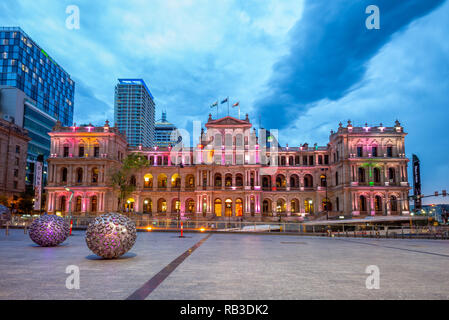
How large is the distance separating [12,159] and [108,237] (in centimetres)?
6972

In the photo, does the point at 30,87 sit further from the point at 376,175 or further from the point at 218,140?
the point at 376,175

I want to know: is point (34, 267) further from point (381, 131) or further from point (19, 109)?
point (19, 109)

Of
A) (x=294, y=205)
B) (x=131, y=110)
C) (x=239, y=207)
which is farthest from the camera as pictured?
(x=131, y=110)

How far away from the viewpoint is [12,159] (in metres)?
66.3

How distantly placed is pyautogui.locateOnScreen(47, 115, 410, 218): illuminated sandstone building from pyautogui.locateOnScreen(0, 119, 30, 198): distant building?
43.2ft

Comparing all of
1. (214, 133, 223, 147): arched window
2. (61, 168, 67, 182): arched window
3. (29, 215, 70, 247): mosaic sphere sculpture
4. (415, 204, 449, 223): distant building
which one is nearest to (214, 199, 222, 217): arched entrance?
(214, 133, 223, 147): arched window

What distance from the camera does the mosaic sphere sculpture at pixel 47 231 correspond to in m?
14.4

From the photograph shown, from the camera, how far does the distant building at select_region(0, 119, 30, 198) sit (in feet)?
209

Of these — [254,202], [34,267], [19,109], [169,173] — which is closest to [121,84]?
[19,109]

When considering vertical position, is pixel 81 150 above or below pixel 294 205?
above

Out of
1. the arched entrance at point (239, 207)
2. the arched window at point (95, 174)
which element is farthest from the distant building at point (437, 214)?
the arched window at point (95, 174)

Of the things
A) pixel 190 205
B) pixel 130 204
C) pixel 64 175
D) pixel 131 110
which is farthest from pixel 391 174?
pixel 131 110

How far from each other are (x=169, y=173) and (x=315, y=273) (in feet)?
194

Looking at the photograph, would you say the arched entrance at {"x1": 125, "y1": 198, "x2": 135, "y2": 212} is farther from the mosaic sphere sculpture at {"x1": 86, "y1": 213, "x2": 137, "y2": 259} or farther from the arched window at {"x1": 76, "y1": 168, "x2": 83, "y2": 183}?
the mosaic sphere sculpture at {"x1": 86, "y1": 213, "x2": 137, "y2": 259}
